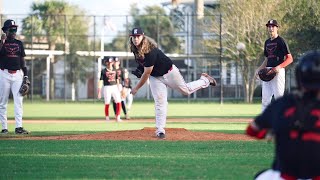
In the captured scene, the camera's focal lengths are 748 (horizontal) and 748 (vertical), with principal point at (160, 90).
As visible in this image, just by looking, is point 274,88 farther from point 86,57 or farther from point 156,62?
point 86,57

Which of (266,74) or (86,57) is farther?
(86,57)

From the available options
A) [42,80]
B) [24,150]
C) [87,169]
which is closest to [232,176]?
[87,169]

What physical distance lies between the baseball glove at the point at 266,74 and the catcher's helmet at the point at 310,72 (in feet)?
31.3

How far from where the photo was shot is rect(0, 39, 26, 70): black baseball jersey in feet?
54.5

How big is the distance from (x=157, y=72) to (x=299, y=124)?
8.80m

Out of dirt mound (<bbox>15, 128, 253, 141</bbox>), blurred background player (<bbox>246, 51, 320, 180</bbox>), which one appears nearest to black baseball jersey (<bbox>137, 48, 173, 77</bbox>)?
dirt mound (<bbox>15, 128, 253, 141</bbox>)

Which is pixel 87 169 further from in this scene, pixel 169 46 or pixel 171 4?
pixel 169 46

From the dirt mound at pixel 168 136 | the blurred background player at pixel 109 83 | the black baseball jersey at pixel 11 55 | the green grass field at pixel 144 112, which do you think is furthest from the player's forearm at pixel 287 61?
the green grass field at pixel 144 112

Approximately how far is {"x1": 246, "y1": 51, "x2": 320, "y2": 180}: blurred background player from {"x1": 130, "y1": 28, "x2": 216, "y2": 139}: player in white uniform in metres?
8.24

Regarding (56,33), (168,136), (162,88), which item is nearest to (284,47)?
(162,88)

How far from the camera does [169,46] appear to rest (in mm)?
84062

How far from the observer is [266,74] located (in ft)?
50.6

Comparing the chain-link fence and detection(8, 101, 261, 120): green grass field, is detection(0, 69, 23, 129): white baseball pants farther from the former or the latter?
the chain-link fence

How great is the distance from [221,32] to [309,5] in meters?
7.00
